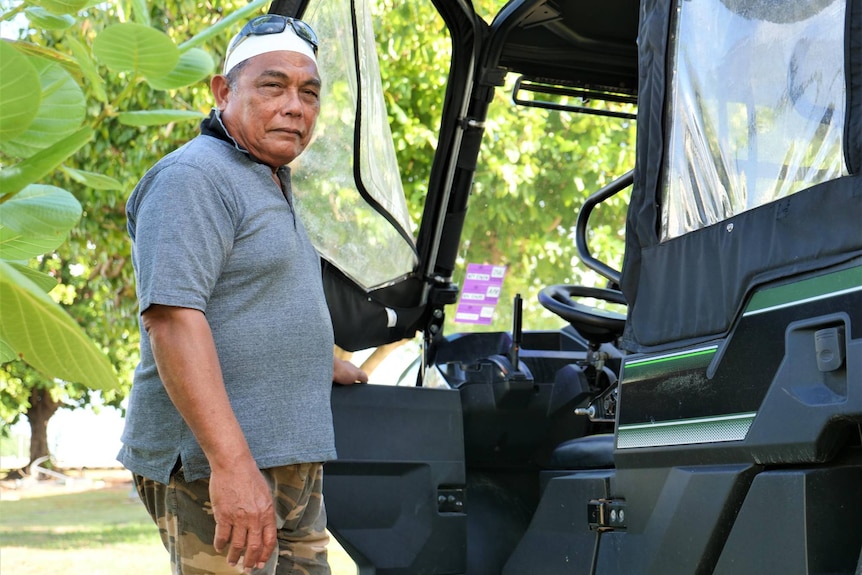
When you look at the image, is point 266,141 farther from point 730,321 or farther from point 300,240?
point 730,321

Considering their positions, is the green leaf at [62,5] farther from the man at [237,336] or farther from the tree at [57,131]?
the man at [237,336]

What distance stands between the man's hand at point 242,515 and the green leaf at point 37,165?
177cm

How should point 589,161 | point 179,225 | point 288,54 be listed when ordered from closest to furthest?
point 179,225 < point 288,54 < point 589,161

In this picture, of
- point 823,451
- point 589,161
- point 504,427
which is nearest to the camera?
point 823,451

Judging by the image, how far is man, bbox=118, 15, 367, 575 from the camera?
221 centimetres

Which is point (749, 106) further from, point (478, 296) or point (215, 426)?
point (478, 296)

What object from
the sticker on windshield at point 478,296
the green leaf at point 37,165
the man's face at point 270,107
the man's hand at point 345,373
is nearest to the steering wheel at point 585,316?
the man's hand at point 345,373

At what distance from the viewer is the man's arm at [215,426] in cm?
220

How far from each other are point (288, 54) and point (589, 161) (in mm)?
7098

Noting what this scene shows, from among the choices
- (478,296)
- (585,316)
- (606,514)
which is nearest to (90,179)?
(606,514)

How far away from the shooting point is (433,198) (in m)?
4.31

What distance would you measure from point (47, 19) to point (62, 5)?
5cm

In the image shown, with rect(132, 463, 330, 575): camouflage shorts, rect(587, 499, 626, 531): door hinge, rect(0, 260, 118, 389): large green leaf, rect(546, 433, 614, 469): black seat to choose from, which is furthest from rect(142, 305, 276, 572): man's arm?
rect(0, 260, 118, 389): large green leaf

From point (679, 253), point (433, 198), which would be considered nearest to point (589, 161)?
point (433, 198)
